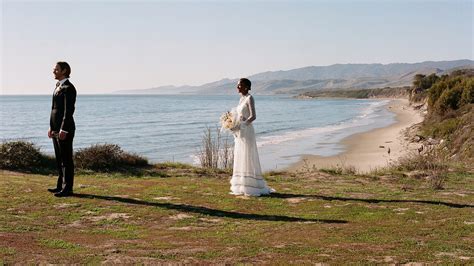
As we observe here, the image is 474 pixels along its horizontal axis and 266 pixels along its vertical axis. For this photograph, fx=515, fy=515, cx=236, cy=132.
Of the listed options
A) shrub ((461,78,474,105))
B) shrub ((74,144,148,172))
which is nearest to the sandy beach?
shrub ((461,78,474,105))

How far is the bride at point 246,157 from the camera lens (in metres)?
10.7

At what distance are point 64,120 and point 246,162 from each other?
373 cm

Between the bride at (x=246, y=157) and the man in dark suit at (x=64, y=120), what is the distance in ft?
11.0

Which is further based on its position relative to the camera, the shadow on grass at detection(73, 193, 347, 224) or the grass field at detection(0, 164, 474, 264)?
A: the shadow on grass at detection(73, 193, 347, 224)

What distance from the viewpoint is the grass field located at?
20.9 ft

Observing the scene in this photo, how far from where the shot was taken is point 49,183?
464 inches

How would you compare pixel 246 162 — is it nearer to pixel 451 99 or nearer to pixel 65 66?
pixel 65 66

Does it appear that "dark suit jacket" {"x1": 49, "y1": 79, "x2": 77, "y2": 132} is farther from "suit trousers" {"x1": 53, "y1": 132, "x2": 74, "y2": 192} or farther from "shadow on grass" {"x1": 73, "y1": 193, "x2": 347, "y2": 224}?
"shadow on grass" {"x1": 73, "y1": 193, "x2": 347, "y2": 224}

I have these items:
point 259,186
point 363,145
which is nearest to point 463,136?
point 363,145

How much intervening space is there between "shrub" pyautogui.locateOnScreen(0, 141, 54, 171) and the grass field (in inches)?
61.6

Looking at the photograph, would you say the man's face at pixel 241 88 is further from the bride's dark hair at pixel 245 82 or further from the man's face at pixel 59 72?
the man's face at pixel 59 72

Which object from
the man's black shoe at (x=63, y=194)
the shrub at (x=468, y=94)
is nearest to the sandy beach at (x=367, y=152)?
the shrub at (x=468, y=94)

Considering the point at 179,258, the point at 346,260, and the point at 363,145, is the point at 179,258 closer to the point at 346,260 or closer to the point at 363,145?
the point at 346,260

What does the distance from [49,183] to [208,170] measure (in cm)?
499
